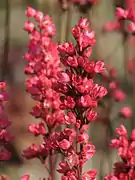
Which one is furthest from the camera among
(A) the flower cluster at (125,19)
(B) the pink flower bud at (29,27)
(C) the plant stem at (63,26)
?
(C) the plant stem at (63,26)

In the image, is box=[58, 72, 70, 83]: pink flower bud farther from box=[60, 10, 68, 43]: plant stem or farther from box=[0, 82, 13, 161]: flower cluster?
box=[60, 10, 68, 43]: plant stem

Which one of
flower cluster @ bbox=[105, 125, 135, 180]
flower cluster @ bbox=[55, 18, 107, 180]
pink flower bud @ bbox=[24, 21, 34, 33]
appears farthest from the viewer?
pink flower bud @ bbox=[24, 21, 34, 33]

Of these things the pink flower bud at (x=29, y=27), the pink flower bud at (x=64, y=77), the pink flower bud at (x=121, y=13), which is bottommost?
the pink flower bud at (x=64, y=77)

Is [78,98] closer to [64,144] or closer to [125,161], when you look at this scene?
[64,144]

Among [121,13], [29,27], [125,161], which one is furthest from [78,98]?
[121,13]

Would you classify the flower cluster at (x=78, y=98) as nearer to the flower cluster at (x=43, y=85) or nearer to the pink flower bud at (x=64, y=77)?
the pink flower bud at (x=64, y=77)

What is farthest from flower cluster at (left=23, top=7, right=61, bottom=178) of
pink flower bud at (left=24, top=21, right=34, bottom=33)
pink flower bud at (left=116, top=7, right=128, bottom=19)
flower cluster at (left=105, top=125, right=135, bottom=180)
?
pink flower bud at (left=116, top=7, right=128, bottom=19)

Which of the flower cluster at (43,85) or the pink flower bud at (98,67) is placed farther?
the flower cluster at (43,85)

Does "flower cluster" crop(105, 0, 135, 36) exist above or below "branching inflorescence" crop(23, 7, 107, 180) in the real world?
above

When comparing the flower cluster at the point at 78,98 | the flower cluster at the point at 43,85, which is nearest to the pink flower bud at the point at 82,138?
the flower cluster at the point at 78,98
